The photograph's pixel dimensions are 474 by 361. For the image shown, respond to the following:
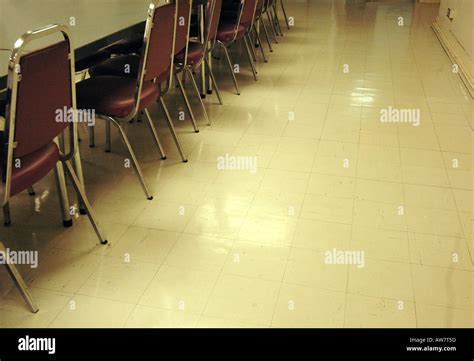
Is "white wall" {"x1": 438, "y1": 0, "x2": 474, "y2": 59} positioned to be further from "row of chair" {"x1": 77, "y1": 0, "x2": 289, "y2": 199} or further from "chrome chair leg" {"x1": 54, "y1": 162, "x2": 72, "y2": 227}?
"chrome chair leg" {"x1": 54, "y1": 162, "x2": 72, "y2": 227}

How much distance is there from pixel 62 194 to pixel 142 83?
1.98 feet

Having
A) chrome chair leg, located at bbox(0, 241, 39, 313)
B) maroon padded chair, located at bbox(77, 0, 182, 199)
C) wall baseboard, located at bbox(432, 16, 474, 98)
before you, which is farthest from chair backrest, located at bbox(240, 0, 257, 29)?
chrome chair leg, located at bbox(0, 241, 39, 313)

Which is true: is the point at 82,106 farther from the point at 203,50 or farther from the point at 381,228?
the point at 381,228

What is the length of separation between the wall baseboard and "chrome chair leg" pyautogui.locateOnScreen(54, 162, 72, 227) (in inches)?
123

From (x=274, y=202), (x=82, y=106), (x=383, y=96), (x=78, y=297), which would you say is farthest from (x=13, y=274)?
(x=383, y=96)

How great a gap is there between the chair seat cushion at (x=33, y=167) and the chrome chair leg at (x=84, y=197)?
141 millimetres

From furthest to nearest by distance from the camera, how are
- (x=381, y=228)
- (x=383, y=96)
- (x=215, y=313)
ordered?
(x=383, y=96)
(x=381, y=228)
(x=215, y=313)

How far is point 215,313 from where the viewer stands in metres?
1.67

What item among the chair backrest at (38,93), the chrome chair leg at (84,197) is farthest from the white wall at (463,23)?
the chair backrest at (38,93)

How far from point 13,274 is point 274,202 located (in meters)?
1.19

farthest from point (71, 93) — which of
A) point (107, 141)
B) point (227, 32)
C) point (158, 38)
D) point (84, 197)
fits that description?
point (227, 32)

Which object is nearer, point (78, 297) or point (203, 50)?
point (78, 297)

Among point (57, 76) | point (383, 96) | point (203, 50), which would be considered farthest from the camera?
point (383, 96)

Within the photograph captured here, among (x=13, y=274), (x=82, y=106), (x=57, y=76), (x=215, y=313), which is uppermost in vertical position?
(x=57, y=76)
